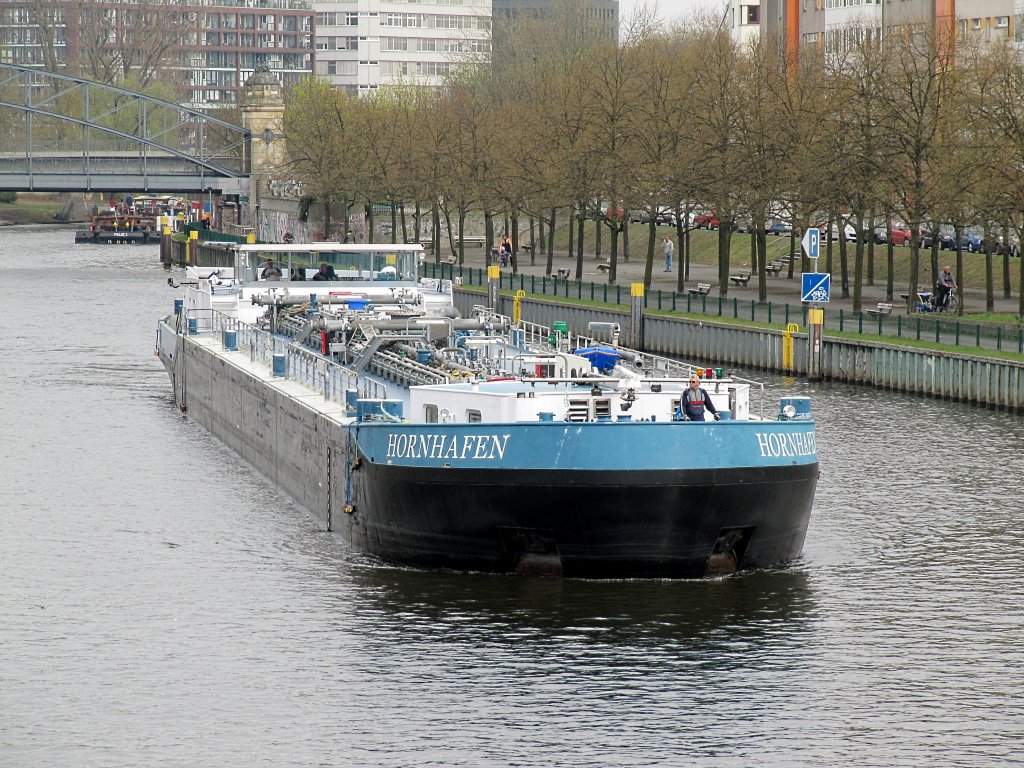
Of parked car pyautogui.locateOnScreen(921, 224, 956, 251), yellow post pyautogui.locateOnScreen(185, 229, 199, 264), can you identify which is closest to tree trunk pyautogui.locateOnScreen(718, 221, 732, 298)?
parked car pyautogui.locateOnScreen(921, 224, 956, 251)

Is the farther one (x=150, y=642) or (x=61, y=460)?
(x=61, y=460)

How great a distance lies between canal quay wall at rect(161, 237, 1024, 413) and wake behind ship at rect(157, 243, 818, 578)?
17.7 meters

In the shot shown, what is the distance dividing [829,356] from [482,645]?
3430 cm

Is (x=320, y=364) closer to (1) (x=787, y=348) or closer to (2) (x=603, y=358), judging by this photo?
(2) (x=603, y=358)

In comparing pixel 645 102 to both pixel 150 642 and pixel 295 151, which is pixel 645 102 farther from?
pixel 150 642

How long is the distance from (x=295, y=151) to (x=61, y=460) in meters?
79.3

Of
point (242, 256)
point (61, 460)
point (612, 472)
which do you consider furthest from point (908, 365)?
point (612, 472)

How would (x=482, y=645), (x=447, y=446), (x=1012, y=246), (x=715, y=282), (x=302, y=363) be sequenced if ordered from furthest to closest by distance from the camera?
(x=715, y=282) < (x=1012, y=246) < (x=302, y=363) < (x=447, y=446) < (x=482, y=645)

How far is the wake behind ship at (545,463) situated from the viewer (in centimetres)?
2902

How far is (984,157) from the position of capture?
2438 inches

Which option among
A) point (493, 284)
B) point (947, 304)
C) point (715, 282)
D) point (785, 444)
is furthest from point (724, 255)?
point (785, 444)

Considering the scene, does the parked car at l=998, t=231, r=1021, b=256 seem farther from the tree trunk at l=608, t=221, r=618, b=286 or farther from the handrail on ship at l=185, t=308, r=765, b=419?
the handrail on ship at l=185, t=308, r=765, b=419

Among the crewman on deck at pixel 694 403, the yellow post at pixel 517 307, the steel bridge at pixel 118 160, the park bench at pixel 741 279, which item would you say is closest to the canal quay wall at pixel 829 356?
the yellow post at pixel 517 307

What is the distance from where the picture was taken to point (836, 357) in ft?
196
